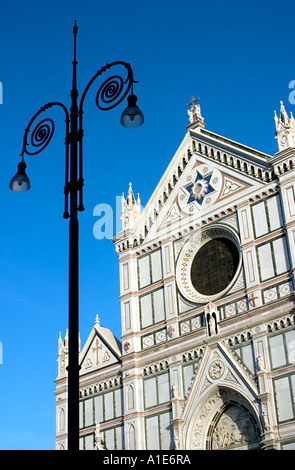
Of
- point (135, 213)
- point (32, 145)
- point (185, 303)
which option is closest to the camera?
point (32, 145)

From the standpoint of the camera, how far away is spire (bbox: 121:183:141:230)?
113 ft

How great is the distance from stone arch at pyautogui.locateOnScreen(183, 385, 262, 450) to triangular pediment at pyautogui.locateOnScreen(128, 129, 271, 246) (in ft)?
25.2

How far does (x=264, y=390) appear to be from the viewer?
2609 cm

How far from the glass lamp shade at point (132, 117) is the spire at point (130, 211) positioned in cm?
1982

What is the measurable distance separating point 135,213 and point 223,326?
27.5ft

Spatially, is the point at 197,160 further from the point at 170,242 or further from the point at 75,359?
the point at 75,359

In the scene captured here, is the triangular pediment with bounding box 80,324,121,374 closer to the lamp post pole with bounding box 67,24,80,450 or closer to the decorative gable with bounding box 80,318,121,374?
the decorative gable with bounding box 80,318,121,374

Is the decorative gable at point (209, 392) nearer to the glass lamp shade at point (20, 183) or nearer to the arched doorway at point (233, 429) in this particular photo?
the arched doorway at point (233, 429)

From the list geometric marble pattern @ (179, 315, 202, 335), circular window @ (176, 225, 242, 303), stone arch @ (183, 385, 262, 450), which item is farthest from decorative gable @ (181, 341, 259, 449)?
circular window @ (176, 225, 242, 303)

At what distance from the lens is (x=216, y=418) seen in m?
28.0

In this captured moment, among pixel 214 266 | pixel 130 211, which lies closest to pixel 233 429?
pixel 214 266

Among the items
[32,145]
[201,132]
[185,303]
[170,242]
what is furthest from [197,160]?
[32,145]
